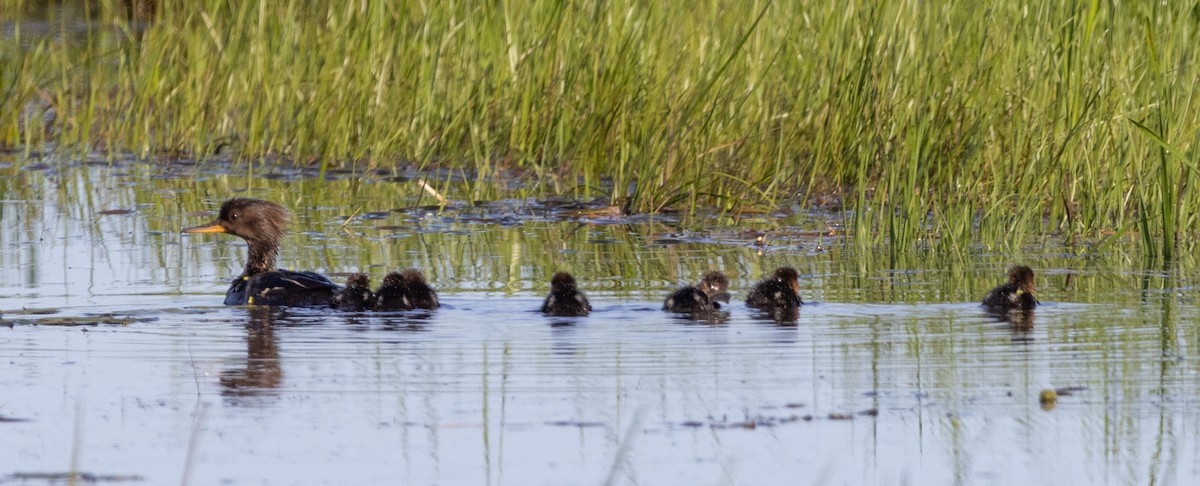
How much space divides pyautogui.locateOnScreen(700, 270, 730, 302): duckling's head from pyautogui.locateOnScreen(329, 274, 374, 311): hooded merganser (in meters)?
1.42

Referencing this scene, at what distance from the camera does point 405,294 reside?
7.73 meters

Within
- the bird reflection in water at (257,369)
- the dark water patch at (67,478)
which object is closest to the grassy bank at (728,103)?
the bird reflection in water at (257,369)

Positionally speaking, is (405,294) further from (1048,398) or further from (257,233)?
(1048,398)

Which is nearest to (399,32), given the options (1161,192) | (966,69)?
(966,69)

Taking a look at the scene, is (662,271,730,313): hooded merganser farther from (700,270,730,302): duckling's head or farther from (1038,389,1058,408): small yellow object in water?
(1038,389,1058,408): small yellow object in water

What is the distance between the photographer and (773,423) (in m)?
5.29

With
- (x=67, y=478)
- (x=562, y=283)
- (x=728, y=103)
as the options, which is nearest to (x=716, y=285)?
(x=562, y=283)

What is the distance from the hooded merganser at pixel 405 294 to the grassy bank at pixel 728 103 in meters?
2.49

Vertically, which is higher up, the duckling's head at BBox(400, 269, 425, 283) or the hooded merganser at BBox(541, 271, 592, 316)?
the duckling's head at BBox(400, 269, 425, 283)

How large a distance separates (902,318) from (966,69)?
320 centimetres

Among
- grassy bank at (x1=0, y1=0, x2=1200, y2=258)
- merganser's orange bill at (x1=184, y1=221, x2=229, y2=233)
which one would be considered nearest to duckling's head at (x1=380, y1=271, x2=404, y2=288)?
merganser's orange bill at (x1=184, y1=221, x2=229, y2=233)

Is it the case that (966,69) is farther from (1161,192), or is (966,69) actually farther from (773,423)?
(773,423)

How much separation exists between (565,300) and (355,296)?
0.96 meters

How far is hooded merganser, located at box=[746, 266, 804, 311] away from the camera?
749 centimetres
